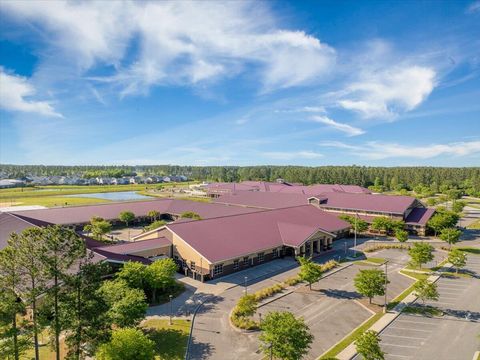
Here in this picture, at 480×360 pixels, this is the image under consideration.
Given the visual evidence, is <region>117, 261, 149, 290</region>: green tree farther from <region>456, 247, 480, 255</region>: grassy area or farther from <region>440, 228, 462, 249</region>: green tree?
Answer: <region>456, 247, 480, 255</region>: grassy area

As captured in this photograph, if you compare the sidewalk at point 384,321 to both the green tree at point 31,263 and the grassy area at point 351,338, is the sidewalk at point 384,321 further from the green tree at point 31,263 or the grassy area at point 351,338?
the green tree at point 31,263

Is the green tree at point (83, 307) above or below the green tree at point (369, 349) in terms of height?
above

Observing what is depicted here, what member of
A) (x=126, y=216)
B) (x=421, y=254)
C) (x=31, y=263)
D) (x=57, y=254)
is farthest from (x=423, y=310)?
(x=126, y=216)

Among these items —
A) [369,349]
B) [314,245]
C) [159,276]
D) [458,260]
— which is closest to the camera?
[369,349]

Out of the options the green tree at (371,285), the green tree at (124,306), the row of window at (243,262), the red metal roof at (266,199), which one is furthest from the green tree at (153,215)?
the green tree at (371,285)

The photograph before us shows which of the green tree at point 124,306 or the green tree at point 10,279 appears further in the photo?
the green tree at point 124,306

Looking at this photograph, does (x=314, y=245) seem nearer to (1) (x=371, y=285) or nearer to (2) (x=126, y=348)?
(1) (x=371, y=285)

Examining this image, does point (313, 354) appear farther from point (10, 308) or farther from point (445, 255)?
point (445, 255)

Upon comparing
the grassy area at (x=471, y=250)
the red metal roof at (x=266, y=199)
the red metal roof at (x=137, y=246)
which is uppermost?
the red metal roof at (x=266, y=199)
